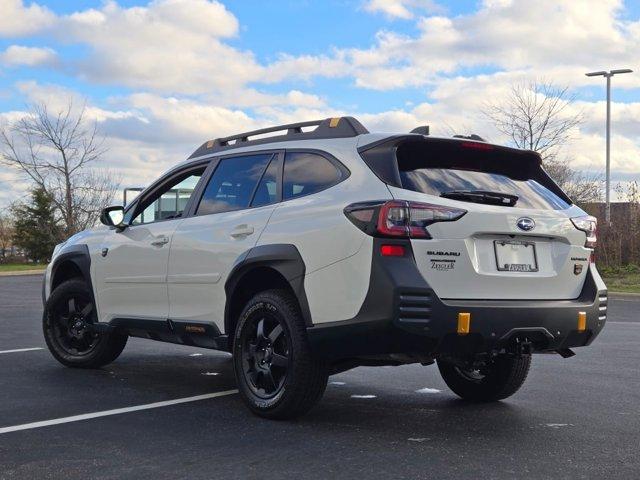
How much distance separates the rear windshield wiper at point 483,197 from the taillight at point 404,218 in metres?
0.19

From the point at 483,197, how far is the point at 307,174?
3.90 ft

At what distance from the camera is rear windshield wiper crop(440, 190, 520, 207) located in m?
4.84

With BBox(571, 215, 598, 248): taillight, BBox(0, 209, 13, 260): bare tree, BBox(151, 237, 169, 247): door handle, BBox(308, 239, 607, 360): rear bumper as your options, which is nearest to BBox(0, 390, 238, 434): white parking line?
BBox(151, 237, 169, 247): door handle

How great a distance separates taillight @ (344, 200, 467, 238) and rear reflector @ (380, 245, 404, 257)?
0.06m

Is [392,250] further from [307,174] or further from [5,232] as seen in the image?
[5,232]

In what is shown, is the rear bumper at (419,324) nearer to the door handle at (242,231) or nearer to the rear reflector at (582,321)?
the rear reflector at (582,321)

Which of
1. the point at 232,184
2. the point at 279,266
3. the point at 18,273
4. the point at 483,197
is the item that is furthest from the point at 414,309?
the point at 18,273

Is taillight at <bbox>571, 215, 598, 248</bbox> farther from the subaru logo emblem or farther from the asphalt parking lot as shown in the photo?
the asphalt parking lot

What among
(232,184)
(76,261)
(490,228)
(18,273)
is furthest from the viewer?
(18,273)

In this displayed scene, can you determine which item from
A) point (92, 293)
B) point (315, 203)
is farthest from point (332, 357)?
point (92, 293)

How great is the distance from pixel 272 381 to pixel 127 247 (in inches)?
83.2

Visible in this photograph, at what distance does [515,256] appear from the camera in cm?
486

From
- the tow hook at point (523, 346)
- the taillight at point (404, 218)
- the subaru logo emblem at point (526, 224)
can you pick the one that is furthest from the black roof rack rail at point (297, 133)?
the tow hook at point (523, 346)

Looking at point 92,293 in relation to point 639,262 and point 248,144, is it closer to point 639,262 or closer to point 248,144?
point 248,144
